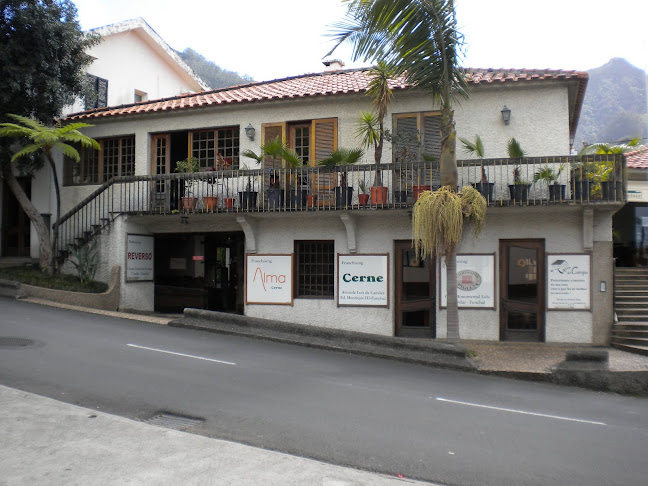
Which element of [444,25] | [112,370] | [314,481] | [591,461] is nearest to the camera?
[314,481]

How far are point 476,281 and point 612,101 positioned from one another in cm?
6848

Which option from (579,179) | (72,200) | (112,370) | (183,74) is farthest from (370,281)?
(183,74)

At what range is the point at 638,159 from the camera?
774 inches

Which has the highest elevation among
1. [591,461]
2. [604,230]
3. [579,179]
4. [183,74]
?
[183,74]

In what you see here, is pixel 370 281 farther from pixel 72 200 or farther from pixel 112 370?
pixel 72 200

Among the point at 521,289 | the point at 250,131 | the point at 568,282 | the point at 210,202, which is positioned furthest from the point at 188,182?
the point at 568,282

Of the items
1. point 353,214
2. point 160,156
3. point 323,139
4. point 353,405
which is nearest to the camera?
point 353,405

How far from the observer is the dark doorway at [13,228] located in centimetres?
1944

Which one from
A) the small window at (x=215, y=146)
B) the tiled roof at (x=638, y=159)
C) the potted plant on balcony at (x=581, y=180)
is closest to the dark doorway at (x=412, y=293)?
the potted plant on balcony at (x=581, y=180)

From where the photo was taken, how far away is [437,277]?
13.6 m

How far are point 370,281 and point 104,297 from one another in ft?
22.8

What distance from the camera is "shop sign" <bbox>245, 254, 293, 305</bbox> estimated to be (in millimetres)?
14734

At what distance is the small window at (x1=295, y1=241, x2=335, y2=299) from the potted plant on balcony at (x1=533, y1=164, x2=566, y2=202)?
5.17m

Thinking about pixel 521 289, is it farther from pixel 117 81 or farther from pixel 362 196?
pixel 117 81
